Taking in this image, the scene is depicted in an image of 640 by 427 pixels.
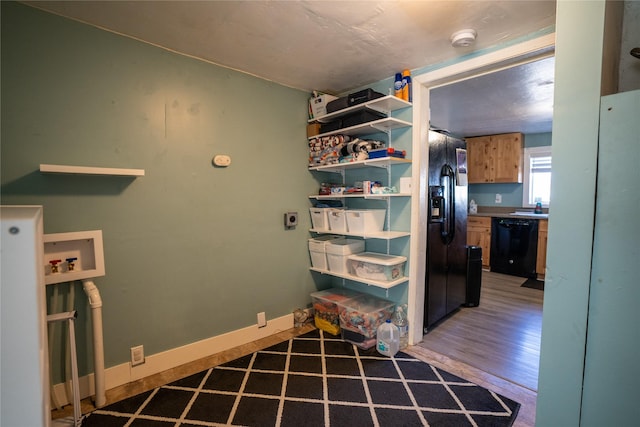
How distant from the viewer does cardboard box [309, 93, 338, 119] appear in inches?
107

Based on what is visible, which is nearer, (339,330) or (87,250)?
(87,250)

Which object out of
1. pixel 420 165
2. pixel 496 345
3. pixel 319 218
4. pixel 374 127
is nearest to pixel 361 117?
pixel 374 127

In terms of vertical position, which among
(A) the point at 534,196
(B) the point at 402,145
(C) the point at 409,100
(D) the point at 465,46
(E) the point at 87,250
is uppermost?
(D) the point at 465,46

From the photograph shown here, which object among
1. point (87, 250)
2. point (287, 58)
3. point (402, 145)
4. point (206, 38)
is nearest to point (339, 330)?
point (402, 145)

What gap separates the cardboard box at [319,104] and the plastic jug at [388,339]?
75.6 inches

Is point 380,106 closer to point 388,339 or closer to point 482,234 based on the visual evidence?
point 388,339

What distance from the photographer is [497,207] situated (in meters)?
5.44

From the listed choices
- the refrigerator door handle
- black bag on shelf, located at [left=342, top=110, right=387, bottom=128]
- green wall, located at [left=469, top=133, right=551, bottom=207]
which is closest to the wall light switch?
black bag on shelf, located at [left=342, top=110, right=387, bottom=128]

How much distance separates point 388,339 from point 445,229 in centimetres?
118

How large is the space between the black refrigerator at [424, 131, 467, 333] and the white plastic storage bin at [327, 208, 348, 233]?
0.74 metres

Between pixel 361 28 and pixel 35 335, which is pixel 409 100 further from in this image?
pixel 35 335

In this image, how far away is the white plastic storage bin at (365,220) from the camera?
2.49 metres

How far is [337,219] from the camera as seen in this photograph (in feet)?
8.88

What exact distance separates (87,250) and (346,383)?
72.5 inches
